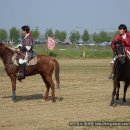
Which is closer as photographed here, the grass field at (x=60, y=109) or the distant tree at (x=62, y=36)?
the grass field at (x=60, y=109)

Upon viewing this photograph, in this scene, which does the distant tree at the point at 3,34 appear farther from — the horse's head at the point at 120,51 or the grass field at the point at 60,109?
the horse's head at the point at 120,51

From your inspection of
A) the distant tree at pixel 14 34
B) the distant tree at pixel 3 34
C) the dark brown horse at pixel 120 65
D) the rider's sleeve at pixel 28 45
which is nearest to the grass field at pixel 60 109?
the dark brown horse at pixel 120 65

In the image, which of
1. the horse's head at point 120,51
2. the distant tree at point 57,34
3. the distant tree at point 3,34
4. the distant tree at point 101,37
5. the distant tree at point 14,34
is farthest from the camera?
the distant tree at point 57,34

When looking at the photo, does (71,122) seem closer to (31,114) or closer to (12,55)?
(31,114)

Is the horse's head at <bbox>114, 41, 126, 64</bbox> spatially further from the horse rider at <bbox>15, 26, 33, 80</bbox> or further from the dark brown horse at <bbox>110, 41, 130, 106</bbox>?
the horse rider at <bbox>15, 26, 33, 80</bbox>

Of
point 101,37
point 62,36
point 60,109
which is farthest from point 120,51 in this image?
point 62,36

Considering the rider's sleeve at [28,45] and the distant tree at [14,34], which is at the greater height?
the rider's sleeve at [28,45]

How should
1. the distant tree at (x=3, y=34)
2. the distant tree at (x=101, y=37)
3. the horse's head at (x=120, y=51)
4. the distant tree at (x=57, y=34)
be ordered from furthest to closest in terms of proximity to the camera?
the distant tree at (x=57, y=34), the distant tree at (x=101, y=37), the distant tree at (x=3, y=34), the horse's head at (x=120, y=51)

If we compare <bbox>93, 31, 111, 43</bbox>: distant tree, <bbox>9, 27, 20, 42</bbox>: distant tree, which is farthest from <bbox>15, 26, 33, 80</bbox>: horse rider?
<bbox>93, 31, 111, 43</bbox>: distant tree

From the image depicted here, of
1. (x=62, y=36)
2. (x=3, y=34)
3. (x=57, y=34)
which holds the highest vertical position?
(x=3, y=34)

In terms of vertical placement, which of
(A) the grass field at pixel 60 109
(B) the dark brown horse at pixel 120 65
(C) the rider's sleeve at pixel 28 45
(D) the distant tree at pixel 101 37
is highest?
(C) the rider's sleeve at pixel 28 45

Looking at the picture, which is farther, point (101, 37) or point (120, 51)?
point (101, 37)

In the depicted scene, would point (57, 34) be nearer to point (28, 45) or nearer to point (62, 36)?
point (62, 36)

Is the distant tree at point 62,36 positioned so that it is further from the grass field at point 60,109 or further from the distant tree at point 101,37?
the grass field at point 60,109
